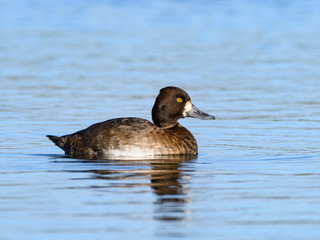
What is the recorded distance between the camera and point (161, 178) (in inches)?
371

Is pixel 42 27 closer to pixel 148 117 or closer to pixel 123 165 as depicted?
pixel 148 117

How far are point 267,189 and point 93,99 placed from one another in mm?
8173

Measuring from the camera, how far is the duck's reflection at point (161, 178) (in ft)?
25.5

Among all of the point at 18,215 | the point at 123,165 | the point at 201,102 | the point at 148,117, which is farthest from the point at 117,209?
the point at 201,102

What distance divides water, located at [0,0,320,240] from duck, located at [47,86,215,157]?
284 millimetres

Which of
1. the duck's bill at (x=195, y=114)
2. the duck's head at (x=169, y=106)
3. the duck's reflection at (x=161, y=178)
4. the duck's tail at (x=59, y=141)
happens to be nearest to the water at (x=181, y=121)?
the duck's reflection at (x=161, y=178)

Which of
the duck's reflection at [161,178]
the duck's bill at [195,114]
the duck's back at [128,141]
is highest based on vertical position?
the duck's bill at [195,114]

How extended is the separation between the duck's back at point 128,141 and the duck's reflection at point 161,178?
0.26 metres

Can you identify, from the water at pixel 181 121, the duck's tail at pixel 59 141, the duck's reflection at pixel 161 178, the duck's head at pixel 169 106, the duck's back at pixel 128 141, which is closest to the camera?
the water at pixel 181 121

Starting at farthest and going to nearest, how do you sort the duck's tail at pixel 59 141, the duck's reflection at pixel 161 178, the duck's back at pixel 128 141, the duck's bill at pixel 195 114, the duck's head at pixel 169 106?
the duck's bill at pixel 195 114, the duck's head at pixel 169 106, the duck's tail at pixel 59 141, the duck's back at pixel 128 141, the duck's reflection at pixel 161 178

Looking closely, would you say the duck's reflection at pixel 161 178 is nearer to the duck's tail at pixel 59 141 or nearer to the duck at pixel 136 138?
the duck at pixel 136 138

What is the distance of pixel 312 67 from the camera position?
68.6 ft

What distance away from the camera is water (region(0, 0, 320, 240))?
743cm

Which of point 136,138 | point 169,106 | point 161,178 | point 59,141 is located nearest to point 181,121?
point 169,106
